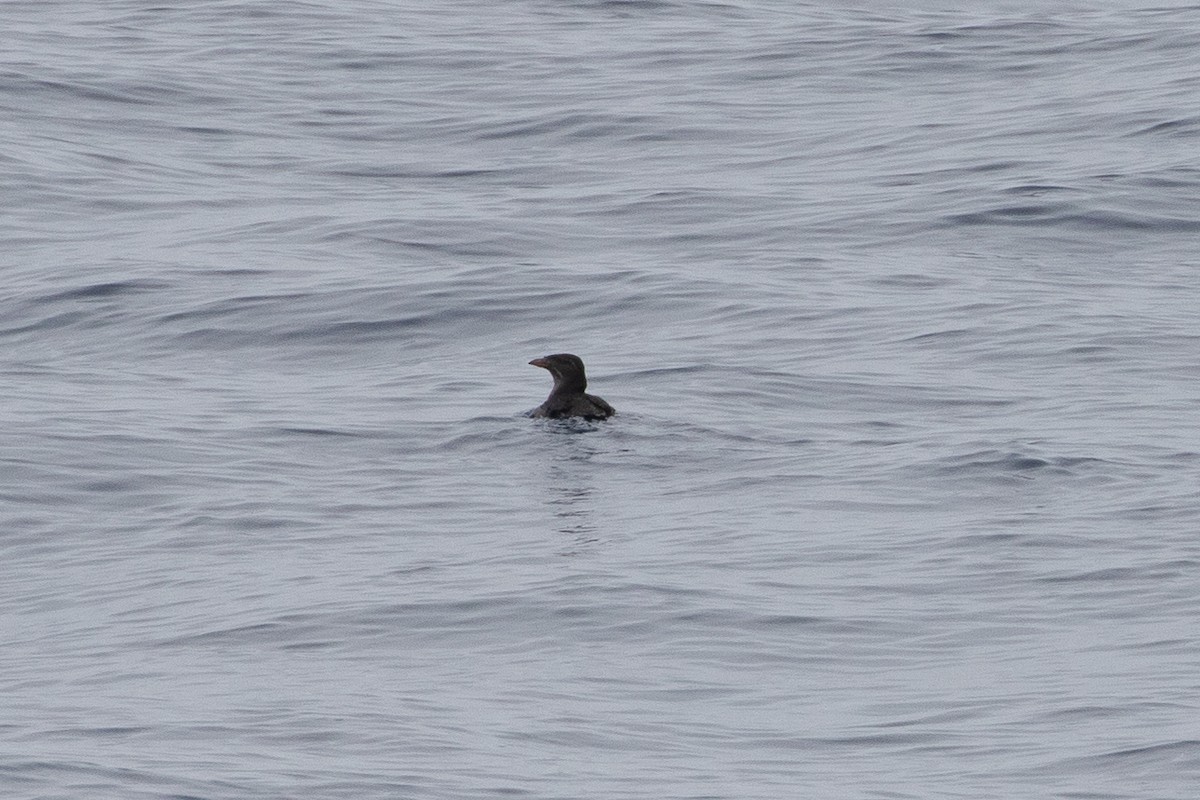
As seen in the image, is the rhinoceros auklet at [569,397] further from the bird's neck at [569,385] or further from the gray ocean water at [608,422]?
the gray ocean water at [608,422]

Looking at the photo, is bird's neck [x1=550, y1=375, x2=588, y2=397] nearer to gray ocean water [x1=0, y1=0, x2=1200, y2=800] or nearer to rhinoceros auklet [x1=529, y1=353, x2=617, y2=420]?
rhinoceros auklet [x1=529, y1=353, x2=617, y2=420]

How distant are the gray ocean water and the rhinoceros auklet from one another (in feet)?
0.53

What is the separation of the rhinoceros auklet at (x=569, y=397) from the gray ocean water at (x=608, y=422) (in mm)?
162

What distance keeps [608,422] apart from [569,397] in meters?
0.29

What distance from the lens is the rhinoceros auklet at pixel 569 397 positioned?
16.2 meters

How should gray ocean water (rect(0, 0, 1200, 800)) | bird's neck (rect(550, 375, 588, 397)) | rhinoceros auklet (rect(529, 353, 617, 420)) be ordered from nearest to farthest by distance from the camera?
gray ocean water (rect(0, 0, 1200, 800)) < rhinoceros auklet (rect(529, 353, 617, 420)) < bird's neck (rect(550, 375, 588, 397))

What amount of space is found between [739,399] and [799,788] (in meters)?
7.65

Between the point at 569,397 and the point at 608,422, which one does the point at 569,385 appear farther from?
the point at 608,422

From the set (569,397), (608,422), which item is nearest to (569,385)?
(569,397)

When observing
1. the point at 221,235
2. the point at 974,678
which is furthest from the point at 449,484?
the point at 221,235

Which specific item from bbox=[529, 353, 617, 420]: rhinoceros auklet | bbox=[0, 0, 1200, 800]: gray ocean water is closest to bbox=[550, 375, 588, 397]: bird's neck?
bbox=[529, 353, 617, 420]: rhinoceros auklet

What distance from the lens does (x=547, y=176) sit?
2552 centimetres

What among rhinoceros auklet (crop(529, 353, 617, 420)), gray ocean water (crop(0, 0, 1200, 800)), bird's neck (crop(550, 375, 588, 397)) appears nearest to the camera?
gray ocean water (crop(0, 0, 1200, 800))

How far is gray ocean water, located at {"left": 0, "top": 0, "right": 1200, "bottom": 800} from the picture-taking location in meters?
10.5
